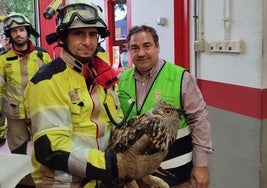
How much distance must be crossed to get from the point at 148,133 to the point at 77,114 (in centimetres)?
28

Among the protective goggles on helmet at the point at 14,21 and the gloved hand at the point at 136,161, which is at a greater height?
the protective goggles on helmet at the point at 14,21

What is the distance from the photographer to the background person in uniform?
1.58 m

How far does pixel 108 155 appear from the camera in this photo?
1.10 metres

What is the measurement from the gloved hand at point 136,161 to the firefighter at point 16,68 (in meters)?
2.14

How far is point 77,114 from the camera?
1.12m

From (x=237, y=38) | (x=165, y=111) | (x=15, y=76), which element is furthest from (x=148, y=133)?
(x=15, y=76)

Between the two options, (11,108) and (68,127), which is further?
(11,108)

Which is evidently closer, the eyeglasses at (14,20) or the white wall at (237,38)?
the white wall at (237,38)

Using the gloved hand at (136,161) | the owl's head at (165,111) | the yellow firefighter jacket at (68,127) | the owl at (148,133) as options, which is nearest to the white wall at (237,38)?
the owl's head at (165,111)

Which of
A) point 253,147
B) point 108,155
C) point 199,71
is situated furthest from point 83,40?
point 199,71

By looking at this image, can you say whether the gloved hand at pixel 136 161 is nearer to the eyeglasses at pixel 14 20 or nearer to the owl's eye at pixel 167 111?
the owl's eye at pixel 167 111

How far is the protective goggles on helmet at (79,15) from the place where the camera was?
1.15 m

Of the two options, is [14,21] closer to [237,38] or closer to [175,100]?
[237,38]

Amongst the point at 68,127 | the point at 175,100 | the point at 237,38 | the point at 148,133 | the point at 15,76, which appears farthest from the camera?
the point at 15,76
